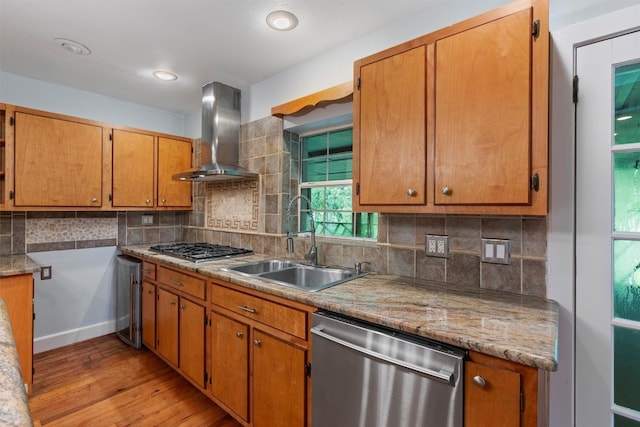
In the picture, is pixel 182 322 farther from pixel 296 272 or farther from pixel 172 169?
pixel 172 169

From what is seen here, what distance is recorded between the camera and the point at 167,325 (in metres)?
2.39

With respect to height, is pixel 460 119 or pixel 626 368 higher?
pixel 460 119

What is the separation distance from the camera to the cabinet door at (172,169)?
10.6ft

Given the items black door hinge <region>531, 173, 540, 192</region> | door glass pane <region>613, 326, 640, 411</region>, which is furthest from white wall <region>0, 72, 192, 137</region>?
door glass pane <region>613, 326, 640, 411</region>

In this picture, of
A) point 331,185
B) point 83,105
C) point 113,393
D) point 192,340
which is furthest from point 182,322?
point 83,105

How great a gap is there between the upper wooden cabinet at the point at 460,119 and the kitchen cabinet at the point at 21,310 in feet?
7.75

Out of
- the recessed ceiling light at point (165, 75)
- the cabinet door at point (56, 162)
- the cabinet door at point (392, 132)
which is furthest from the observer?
the recessed ceiling light at point (165, 75)

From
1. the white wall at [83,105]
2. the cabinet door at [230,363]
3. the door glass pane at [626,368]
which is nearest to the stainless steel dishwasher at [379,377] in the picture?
the cabinet door at [230,363]

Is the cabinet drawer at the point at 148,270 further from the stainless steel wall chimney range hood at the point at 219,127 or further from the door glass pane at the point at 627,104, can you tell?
the door glass pane at the point at 627,104

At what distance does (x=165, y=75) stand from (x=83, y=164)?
107 cm

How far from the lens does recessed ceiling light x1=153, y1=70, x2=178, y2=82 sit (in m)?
2.56

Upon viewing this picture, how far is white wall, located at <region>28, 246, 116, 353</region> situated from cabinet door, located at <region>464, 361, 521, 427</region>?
344 centimetres

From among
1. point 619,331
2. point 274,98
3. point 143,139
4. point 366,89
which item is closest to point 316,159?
point 274,98

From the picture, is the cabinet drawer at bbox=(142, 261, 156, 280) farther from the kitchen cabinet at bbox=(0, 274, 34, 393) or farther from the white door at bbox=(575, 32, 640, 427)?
the white door at bbox=(575, 32, 640, 427)
